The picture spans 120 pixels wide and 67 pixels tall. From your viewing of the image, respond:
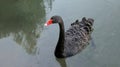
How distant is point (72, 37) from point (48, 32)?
85 centimetres

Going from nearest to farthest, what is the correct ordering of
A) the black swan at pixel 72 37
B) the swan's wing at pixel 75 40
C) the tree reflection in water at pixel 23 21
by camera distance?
the black swan at pixel 72 37, the swan's wing at pixel 75 40, the tree reflection in water at pixel 23 21

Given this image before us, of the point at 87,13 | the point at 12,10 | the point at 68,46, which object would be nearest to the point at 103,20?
the point at 87,13

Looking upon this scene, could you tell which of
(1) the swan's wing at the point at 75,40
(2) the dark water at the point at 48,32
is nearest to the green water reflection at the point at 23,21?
(2) the dark water at the point at 48,32

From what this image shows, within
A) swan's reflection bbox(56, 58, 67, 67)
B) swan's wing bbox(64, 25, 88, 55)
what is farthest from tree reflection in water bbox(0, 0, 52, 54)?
swan's wing bbox(64, 25, 88, 55)

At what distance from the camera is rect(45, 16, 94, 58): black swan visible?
20.2ft

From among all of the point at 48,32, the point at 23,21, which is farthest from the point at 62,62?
the point at 23,21

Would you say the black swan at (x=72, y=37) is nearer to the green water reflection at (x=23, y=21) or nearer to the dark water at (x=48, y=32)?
the dark water at (x=48, y=32)

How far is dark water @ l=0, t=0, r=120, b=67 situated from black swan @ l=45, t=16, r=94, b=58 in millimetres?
129

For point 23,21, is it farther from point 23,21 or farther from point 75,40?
point 75,40

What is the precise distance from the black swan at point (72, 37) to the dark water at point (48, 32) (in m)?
0.13

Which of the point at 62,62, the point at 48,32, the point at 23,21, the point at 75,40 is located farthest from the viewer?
the point at 23,21

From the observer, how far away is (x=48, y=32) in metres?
7.25

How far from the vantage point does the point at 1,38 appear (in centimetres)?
742

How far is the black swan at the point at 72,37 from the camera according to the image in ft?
20.2
